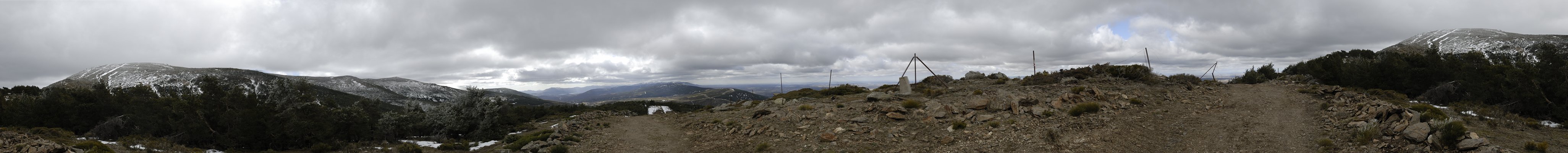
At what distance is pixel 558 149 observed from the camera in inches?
595

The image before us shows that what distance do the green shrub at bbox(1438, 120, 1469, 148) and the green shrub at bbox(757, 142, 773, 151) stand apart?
12955mm

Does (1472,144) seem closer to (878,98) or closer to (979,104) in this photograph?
(979,104)

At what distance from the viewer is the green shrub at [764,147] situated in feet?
46.9

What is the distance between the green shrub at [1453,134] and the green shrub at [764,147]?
12955 millimetres

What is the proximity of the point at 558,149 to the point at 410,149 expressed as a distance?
5.32 m

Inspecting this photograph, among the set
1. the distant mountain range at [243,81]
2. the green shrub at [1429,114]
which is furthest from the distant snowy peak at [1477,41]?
the distant mountain range at [243,81]

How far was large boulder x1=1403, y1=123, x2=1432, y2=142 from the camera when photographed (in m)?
9.40

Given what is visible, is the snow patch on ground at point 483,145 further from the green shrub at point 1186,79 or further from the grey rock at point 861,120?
the green shrub at point 1186,79

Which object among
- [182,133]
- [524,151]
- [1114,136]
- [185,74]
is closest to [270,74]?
[185,74]

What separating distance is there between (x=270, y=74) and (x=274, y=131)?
196 m

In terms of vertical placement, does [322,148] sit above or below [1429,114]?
below

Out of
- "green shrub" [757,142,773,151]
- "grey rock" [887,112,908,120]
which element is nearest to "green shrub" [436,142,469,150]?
"green shrub" [757,142,773,151]

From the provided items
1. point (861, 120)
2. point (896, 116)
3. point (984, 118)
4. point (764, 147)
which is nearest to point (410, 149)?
point (764, 147)

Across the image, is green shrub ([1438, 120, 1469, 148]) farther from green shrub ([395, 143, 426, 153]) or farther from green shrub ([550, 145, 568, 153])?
green shrub ([395, 143, 426, 153])
